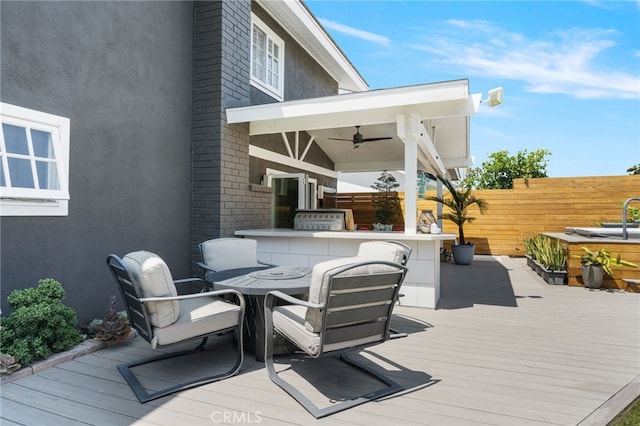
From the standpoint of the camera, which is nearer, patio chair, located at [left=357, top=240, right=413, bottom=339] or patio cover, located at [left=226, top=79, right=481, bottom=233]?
patio chair, located at [left=357, top=240, right=413, bottom=339]

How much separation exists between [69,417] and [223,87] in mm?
4567

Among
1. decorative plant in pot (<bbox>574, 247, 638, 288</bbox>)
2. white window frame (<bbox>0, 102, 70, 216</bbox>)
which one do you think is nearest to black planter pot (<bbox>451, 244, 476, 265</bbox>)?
decorative plant in pot (<bbox>574, 247, 638, 288</bbox>)

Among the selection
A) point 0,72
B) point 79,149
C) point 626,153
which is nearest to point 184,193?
point 79,149

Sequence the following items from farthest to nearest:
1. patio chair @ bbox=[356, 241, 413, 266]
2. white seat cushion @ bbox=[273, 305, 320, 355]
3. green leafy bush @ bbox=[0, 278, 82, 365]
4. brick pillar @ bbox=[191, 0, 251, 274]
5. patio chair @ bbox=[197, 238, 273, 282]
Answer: brick pillar @ bbox=[191, 0, 251, 274], patio chair @ bbox=[197, 238, 273, 282], patio chair @ bbox=[356, 241, 413, 266], green leafy bush @ bbox=[0, 278, 82, 365], white seat cushion @ bbox=[273, 305, 320, 355]

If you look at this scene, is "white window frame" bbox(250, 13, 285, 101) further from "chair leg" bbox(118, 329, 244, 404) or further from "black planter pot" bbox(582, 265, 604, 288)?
"black planter pot" bbox(582, 265, 604, 288)

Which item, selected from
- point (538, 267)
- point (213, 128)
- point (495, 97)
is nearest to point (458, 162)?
point (538, 267)

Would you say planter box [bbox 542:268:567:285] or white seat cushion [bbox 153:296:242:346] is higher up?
white seat cushion [bbox 153:296:242:346]

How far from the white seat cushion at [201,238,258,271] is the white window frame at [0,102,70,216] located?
1.47 m

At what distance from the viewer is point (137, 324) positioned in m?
2.87

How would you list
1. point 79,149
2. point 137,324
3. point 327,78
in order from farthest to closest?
point 327,78
point 79,149
point 137,324

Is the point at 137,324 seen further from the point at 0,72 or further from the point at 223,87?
the point at 223,87

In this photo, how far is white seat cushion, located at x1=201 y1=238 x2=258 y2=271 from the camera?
4.16 meters

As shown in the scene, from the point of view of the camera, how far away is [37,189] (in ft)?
11.7

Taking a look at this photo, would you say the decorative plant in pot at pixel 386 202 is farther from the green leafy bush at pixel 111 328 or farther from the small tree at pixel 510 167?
the green leafy bush at pixel 111 328
